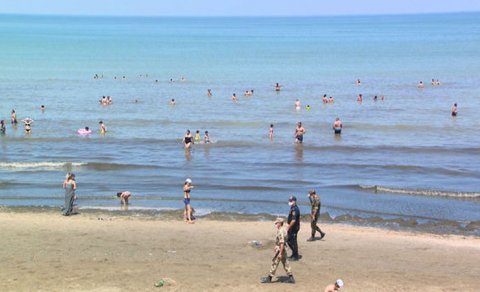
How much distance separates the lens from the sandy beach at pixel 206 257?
14641mm

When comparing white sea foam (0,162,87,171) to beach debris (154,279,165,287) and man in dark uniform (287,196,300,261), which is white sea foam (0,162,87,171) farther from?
beach debris (154,279,165,287)

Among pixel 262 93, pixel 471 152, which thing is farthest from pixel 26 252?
pixel 262 93

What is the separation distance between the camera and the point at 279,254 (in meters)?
14.2

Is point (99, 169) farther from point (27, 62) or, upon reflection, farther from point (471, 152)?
point (27, 62)

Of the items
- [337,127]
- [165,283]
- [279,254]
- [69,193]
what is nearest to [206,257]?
[165,283]

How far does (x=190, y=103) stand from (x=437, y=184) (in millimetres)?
29282

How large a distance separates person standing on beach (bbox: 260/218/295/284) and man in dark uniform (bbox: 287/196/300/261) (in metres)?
1.36

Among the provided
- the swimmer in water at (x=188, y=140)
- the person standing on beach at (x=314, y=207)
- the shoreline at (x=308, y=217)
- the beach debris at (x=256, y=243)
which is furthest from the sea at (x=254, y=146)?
the beach debris at (x=256, y=243)

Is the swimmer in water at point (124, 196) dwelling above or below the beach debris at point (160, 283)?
above

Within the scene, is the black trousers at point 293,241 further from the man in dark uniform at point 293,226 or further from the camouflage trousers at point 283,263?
the camouflage trousers at point 283,263

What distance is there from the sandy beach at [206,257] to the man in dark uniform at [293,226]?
29cm

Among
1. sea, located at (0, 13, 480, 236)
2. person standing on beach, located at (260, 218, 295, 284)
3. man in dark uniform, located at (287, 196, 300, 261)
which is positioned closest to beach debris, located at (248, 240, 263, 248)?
man in dark uniform, located at (287, 196, 300, 261)

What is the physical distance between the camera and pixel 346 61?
9125 cm

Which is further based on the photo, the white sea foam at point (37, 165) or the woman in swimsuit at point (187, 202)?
the white sea foam at point (37, 165)
